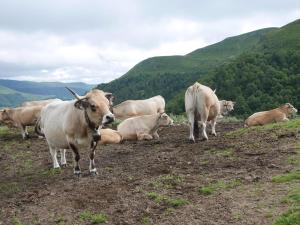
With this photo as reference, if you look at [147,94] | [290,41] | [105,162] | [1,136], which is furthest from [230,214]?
[147,94]

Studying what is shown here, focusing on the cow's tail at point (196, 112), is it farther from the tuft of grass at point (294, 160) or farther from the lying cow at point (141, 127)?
the tuft of grass at point (294, 160)

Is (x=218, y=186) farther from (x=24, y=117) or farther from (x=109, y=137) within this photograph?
(x=24, y=117)

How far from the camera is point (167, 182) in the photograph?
35.0 ft

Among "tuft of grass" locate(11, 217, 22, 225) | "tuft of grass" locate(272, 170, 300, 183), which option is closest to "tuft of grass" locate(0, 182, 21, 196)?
"tuft of grass" locate(11, 217, 22, 225)

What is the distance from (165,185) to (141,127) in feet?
34.8

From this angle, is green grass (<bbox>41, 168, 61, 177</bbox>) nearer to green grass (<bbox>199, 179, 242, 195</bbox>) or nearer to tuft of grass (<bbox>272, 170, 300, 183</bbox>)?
green grass (<bbox>199, 179, 242, 195</bbox>)

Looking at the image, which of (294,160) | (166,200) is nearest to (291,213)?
(166,200)

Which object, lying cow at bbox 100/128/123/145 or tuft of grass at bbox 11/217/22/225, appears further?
lying cow at bbox 100/128/123/145

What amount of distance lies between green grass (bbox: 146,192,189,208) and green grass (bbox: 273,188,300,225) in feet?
6.45

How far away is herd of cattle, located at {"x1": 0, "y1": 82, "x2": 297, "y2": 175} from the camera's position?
38.4 ft

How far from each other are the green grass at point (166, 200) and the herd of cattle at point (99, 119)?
2191 mm

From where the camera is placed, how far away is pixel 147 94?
197125 mm

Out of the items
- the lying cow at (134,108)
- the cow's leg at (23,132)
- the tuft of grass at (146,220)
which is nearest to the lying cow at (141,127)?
the cow's leg at (23,132)

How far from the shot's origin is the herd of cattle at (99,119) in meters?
11.7
